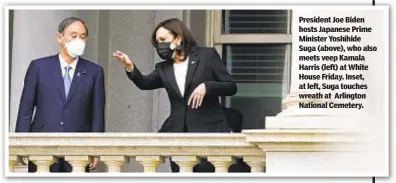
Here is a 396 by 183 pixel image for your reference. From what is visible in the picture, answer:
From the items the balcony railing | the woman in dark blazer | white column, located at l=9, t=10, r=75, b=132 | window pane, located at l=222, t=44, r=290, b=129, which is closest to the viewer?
the balcony railing

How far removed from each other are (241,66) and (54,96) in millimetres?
2821

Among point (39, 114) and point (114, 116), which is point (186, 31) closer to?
point (39, 114)

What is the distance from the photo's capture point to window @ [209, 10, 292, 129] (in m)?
13.9

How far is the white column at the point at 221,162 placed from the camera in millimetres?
11141

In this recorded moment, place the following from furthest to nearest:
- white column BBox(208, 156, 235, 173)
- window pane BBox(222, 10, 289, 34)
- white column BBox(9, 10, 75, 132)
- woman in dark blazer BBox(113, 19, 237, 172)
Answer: window pane BBox(222, 10, 289, 34) < white column BBox(9, 10, 75, 132) < woman in dark blazer BBox(113, 19, 237, 172) < white column BBox(208, 156, 235, 173)

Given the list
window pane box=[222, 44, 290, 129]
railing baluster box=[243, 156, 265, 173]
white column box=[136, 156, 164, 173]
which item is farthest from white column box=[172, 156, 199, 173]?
window pane box=[222, 44, 290, 129]

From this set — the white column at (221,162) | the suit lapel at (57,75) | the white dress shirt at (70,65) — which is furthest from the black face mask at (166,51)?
the white column at (221,162)

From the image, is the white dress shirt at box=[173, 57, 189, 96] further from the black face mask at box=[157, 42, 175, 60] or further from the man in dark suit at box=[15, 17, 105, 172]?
the man in dark suit at box=[15, 17, 105, 172]

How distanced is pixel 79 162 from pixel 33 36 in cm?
135

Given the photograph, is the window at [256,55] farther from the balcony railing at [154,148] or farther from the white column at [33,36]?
the balcony railing at [154,148]

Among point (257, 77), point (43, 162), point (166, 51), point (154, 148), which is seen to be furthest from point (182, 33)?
point (257, 77)

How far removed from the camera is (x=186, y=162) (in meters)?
11.1

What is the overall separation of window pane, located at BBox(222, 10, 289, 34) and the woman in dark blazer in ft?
8.15

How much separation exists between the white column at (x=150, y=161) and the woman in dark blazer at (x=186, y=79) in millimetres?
181
